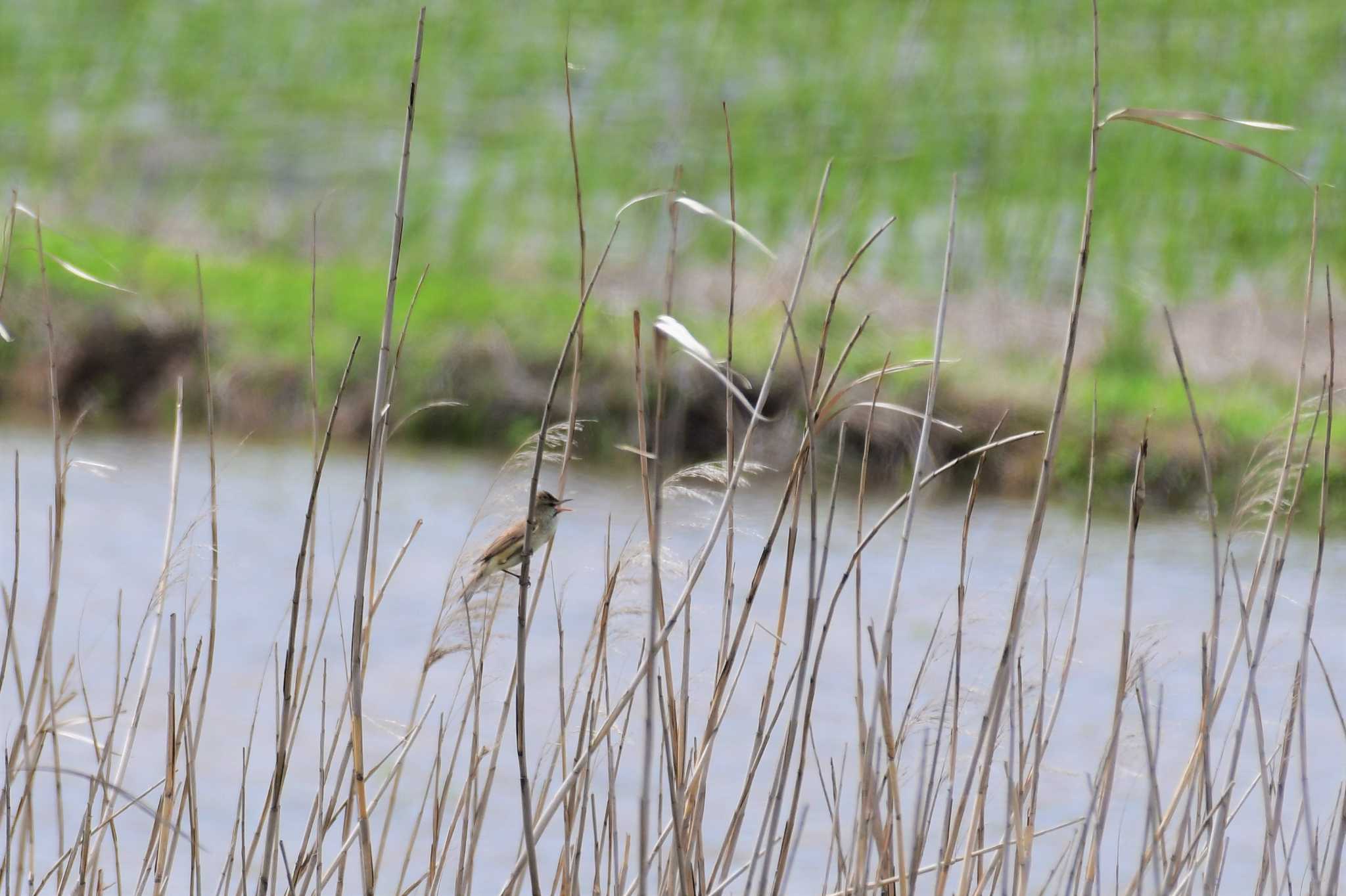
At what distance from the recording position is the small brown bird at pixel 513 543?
1.97 meters

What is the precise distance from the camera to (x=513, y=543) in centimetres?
250

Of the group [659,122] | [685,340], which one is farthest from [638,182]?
[685,340]

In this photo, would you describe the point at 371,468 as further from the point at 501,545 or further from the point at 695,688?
the point at 501,545

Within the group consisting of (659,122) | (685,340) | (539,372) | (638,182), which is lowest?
(539,372)

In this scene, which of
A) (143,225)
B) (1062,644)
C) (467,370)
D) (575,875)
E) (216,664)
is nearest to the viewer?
(575,875)

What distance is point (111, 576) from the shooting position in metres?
6.97

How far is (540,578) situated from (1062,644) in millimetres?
5354

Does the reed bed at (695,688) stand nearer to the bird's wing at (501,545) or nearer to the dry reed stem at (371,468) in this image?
the dry reed stem at (371,468)

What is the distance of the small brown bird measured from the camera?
1.97 metres

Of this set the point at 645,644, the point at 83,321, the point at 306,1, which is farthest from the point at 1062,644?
the point at 306,1

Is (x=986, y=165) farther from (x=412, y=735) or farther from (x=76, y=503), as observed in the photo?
(x=412, y=735)

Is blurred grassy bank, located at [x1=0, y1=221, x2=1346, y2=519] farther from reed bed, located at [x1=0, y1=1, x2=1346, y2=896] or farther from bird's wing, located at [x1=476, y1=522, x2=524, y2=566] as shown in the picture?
reed bed, located at [x1=0, y1=1, x2=1346, y2=896]

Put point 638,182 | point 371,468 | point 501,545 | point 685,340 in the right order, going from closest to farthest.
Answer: point 685,340
point 371,468
point 501,545
point 638,182

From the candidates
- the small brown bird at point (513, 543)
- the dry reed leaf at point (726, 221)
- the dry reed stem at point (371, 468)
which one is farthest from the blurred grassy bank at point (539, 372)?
the dry reed leaf at point (726, 221)
